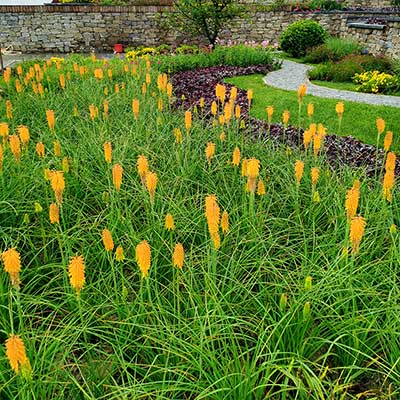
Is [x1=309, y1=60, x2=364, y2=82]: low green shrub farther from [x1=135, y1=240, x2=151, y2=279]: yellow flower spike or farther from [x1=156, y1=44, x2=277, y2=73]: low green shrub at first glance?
[x1=135, y1=240, x2=151, y2=279]: yellow flower spike

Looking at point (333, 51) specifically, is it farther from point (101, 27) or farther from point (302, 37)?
point (101, 27)

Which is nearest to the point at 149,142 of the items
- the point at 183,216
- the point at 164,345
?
the point at 183,216

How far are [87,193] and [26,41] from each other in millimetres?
16078

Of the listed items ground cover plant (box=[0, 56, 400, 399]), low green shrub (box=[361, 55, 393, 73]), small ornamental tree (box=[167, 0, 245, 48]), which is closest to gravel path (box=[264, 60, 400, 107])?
low green shrub (box=[361, 55, 393, 73])

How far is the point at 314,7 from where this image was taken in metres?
18.2

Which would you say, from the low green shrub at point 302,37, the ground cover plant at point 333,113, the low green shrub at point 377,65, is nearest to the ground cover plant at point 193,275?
the ground cover plant at point 333,113

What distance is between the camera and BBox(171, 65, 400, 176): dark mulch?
14.4 feet

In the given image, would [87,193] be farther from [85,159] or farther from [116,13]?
[116,13]

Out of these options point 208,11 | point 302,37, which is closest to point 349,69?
point 208,11

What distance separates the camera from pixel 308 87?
29.9ft

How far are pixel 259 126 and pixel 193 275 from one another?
360 centimetres

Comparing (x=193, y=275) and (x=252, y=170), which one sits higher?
(x=252, y=170)

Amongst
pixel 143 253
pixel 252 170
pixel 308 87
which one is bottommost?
pixel 308 87

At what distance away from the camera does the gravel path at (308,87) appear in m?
7.75
